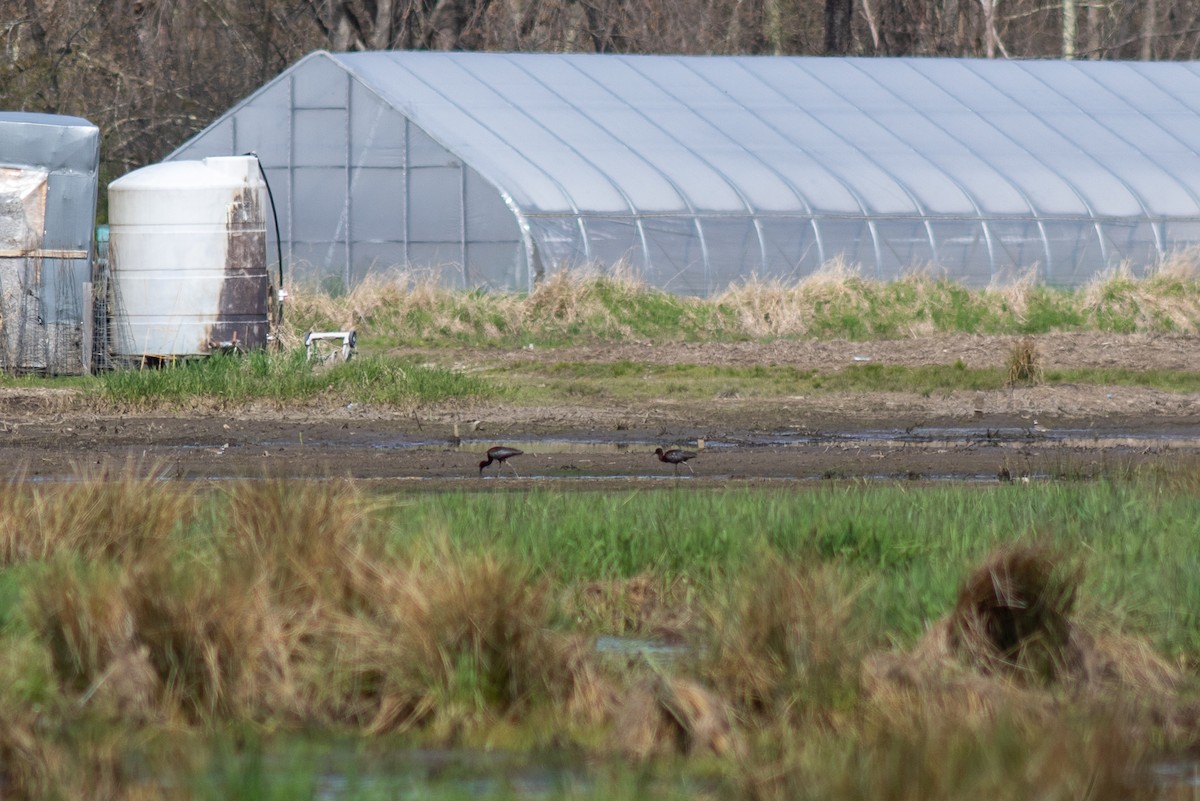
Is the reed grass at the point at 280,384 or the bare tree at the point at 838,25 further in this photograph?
the bare tree at the point at 838,25

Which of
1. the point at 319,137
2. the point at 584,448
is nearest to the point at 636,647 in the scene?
the point at 584,448

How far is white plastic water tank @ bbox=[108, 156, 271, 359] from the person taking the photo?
19.5 m

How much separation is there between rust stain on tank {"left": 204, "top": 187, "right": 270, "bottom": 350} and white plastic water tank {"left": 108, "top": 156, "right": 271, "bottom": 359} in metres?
0.01

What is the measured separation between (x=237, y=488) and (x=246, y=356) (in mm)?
9955

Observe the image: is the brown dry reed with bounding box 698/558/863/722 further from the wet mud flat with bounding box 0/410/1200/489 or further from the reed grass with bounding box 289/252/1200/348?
the reed grass with bounding box 289/252/1200/348

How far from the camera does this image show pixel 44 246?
19.0 meters

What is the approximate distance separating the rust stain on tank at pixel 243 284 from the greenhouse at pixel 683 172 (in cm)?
696

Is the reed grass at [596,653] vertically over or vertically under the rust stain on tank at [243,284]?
under

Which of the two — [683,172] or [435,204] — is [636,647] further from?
[683,172]

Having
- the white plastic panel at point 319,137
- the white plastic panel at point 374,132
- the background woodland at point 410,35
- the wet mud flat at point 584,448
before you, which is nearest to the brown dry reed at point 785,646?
the wet mud flat at point 584,448

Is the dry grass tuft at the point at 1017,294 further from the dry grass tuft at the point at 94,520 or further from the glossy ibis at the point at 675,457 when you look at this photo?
the dry grass tuft at the point at 94,520

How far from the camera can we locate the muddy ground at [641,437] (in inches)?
510

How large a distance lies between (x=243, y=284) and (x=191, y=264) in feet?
2.01

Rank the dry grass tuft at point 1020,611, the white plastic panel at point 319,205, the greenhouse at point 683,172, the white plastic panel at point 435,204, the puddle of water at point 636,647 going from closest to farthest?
the dry grass tuft at point 1020,611
the puddle of water at point 636,647
the white plastic panel at point 435,204
the greenhouse at point 683,172
the white plastic panel at point 319,205
